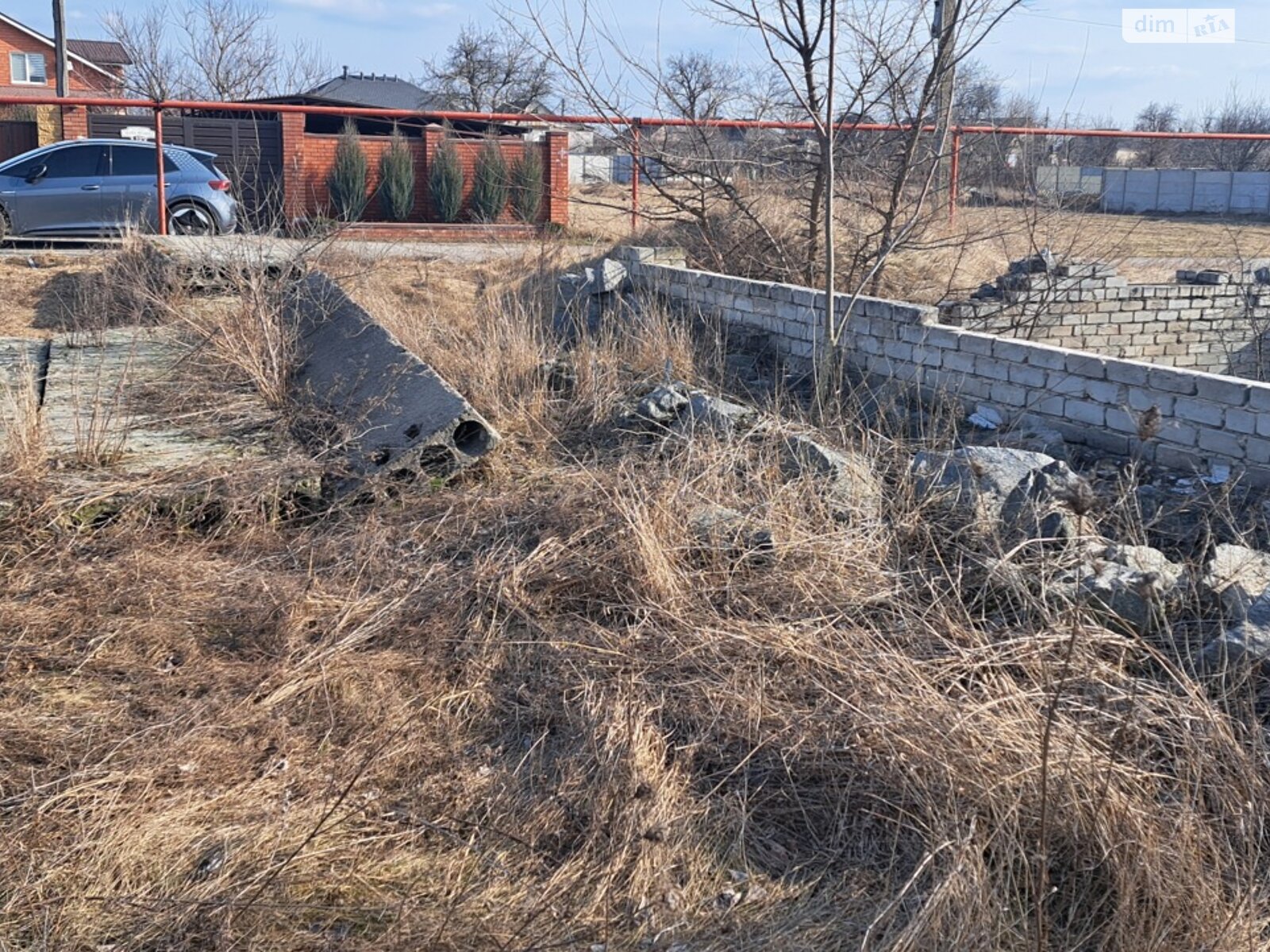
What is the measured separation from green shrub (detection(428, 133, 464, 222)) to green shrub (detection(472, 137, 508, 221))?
0.30m

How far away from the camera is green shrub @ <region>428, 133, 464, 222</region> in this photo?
1956cm

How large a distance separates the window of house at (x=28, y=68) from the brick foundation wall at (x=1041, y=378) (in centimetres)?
4493

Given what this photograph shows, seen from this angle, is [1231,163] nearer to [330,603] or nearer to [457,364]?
[457,364]

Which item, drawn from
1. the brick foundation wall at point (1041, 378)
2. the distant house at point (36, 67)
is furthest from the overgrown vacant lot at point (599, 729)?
the distant house at point (36, 67)

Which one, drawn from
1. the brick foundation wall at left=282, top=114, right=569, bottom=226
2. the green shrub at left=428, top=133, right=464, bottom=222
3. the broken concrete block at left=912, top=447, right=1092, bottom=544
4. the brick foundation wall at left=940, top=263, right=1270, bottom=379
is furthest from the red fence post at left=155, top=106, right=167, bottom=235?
the broken concrete block at left=912, top=447, right=1092, bottom=544

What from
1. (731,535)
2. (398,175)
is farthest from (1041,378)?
(398,175)

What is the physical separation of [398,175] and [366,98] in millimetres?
13926

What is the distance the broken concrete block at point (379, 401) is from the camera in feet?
18.2

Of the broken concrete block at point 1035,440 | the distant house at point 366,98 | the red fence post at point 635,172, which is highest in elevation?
the distant house at point 366,98

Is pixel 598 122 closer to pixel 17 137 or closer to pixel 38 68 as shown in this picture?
pixel 17 137

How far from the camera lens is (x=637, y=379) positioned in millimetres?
7590

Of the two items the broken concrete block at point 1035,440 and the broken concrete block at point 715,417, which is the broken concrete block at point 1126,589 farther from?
the broken concrete block at point 715,417

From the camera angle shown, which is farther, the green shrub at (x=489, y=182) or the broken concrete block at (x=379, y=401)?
the green shrub at (x=489, y=182)

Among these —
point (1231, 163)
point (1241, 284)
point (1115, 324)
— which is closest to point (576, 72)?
point (1115, 324)
